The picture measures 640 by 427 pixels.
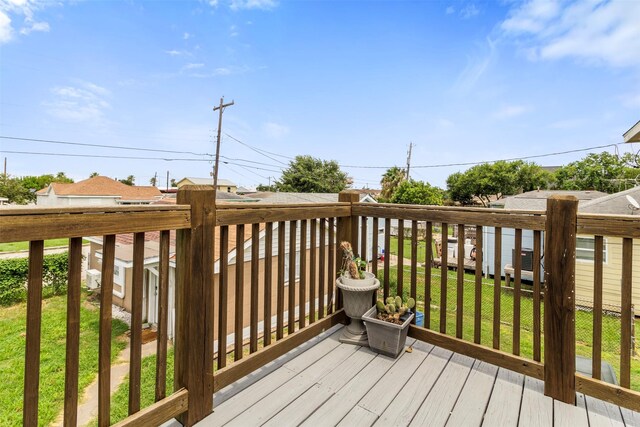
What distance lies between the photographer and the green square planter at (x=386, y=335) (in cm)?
199

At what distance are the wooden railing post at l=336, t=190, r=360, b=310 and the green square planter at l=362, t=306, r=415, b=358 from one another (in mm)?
486

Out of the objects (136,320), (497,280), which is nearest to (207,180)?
(136,320)

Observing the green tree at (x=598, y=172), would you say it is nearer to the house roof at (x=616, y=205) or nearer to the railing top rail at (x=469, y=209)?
the house roof at (x=616, y=205)

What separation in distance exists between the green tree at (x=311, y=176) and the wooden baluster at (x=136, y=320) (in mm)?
27128

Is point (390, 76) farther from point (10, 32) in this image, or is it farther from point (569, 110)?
point (10, 32)

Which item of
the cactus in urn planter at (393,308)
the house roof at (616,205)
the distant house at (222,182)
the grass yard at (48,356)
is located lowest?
the grass yard at (48,356)

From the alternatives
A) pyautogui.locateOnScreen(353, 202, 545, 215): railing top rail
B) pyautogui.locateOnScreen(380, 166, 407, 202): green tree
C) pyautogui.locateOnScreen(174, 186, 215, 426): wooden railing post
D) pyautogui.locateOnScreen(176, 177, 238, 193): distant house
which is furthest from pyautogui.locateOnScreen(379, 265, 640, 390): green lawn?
pyautogui.locateOnScreen(176, 177, 238, 193): distant house

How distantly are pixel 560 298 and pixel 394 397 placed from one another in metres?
1.04

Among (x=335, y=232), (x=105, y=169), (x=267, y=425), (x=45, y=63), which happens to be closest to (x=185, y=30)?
(x=45, y=63)

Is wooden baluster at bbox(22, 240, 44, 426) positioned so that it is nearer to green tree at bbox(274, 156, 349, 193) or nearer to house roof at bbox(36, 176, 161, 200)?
green tree at bbox(274, 156, 349, 193)

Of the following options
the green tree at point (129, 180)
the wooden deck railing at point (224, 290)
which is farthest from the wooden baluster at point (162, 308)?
the green tree at point (129, 180)

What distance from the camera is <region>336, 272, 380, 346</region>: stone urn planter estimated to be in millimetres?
2186

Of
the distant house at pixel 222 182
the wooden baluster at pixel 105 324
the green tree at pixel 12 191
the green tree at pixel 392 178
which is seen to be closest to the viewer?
the wooden baluster at pixel 105 324

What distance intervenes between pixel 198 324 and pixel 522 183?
29082 millimetres
